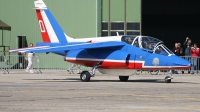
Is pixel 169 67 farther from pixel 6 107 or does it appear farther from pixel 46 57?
pixel 46 57

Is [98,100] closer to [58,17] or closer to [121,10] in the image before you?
[121,10]

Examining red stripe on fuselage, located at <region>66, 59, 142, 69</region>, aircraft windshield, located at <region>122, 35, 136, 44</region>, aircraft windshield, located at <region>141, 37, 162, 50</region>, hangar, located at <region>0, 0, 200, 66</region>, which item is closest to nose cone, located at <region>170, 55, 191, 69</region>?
aircraft windshield, located at <region>141, 37, 162, 50</region>

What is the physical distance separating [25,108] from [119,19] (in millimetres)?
25988

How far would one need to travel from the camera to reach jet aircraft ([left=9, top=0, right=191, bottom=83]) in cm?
2452

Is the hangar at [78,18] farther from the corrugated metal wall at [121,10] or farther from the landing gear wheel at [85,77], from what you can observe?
the landing gear wheel at [85,77]

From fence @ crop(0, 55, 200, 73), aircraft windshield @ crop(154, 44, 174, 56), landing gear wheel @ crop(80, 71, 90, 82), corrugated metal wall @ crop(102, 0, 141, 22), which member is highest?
corrugated metal wall @ crop(102, 0, 141, 22)

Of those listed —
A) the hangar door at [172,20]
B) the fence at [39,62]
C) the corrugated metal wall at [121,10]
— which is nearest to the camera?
the fence at [39,62]

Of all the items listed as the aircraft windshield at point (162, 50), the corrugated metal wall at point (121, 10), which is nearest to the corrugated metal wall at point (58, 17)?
A: the corrugated metal wall at point (121, 10)

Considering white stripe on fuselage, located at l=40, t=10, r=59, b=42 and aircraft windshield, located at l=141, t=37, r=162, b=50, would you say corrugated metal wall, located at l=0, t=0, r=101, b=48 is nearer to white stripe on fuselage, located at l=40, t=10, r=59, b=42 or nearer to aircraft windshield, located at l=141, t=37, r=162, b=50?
white stripe on fuselage, located at l=40, t=10, r=59, b=42

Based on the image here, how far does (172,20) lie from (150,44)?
31279 mm

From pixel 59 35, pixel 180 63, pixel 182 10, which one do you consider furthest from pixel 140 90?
pixel 182 10

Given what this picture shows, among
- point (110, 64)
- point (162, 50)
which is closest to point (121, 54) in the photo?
point (110, 64)

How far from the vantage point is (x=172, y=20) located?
55.8m

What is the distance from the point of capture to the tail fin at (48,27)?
27922 millimetres
